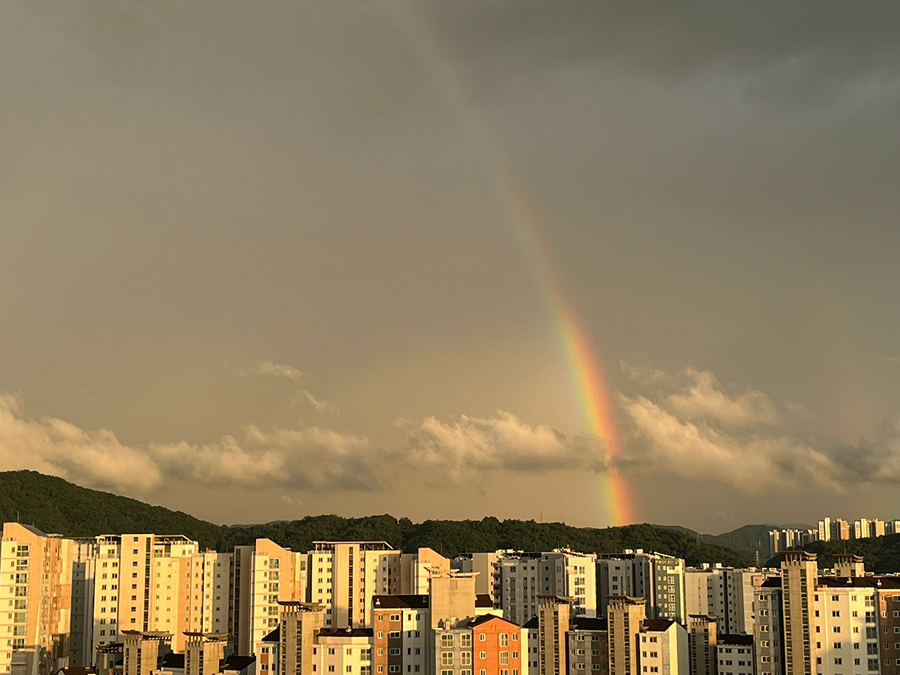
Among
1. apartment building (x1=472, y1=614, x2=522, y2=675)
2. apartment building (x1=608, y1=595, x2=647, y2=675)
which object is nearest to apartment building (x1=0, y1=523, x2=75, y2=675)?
apartment building (x1=472, y1=614, x2=522, y2=675)

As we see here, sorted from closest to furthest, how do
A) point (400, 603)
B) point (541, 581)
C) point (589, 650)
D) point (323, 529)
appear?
point (589, 650), point (400, 603), point (541, 581), point (323, 529)

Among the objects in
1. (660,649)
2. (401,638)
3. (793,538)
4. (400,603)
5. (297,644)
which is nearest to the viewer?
(660,649)

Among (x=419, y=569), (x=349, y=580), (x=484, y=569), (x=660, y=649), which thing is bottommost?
(x=660, y=649)

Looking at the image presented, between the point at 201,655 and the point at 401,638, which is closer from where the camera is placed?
the point at 401,638

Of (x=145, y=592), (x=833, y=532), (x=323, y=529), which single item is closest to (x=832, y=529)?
(x=833, y=532)

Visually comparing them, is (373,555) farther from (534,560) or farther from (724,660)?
(724,660)

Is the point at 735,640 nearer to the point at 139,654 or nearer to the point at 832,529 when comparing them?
the point at 139,654

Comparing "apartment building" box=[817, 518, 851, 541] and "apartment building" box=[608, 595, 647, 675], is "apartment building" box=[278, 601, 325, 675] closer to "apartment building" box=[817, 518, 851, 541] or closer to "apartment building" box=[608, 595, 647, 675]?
"apartment building" box=[608, 595, 647, 675]
